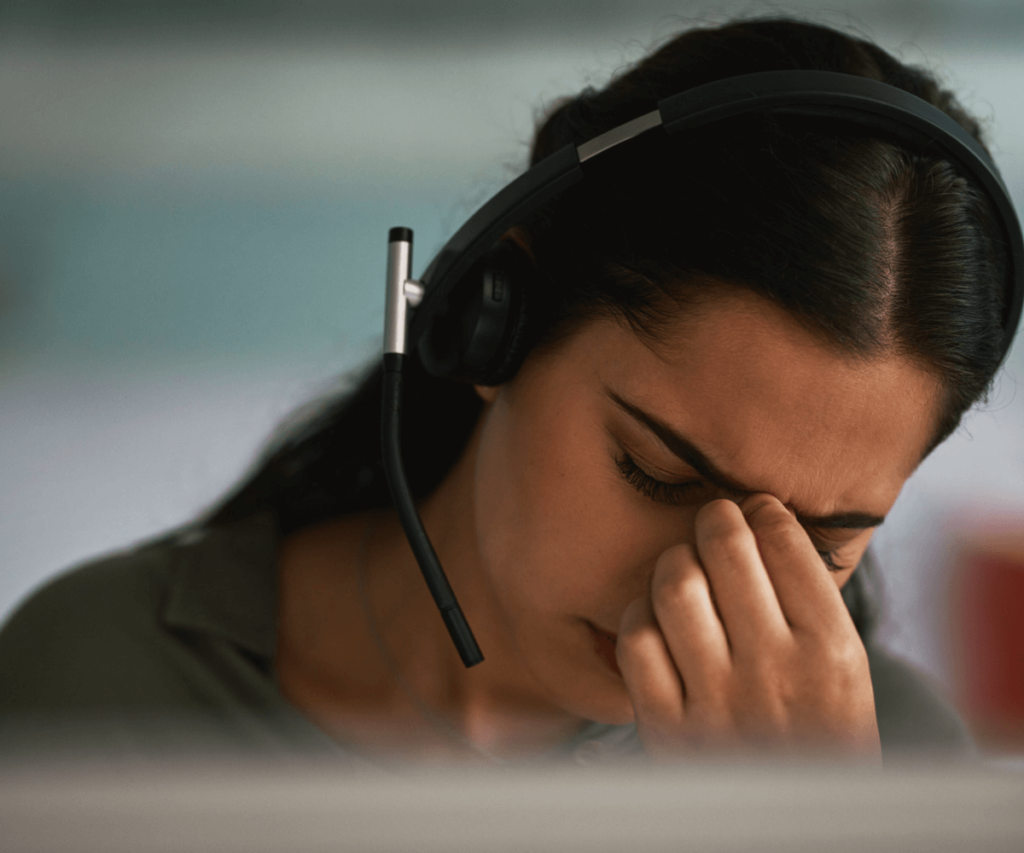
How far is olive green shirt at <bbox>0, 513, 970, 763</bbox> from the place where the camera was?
0.85 m

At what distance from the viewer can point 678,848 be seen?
21 cm

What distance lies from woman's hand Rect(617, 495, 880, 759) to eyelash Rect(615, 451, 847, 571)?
42 mm

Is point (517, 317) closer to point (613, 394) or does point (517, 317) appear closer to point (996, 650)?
point (613, 394)

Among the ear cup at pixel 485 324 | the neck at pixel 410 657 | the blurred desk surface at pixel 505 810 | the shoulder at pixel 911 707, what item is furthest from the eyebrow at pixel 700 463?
the shoulder at pixel 911 707

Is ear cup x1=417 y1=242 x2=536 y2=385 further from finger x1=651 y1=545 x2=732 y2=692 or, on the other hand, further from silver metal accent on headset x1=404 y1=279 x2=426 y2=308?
finger x1=651 y1=545 x2=732 y2=692

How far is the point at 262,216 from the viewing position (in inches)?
43.2

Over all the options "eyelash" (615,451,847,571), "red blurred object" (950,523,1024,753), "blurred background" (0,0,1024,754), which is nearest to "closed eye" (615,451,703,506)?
"eyelash" (615,451,847,571)

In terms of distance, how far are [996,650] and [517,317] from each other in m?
0.89

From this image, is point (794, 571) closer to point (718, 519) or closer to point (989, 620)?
point (718, 519)

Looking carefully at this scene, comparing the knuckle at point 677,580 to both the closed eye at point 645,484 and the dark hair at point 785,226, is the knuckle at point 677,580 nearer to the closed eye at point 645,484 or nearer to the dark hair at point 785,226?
the closed eye at point 645,484

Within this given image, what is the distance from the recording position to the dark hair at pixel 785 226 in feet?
2.22

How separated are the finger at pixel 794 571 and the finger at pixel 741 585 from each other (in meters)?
0.01

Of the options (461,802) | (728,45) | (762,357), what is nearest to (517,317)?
(762,357)

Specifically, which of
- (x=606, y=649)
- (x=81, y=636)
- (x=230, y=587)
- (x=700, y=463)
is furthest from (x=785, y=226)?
(x=81, y=636)
